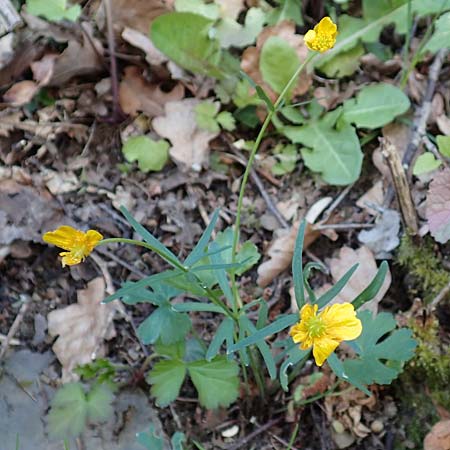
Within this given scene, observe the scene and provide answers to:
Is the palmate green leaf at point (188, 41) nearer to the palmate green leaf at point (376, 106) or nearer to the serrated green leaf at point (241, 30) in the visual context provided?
the serrated green leaf at point (241, 30)

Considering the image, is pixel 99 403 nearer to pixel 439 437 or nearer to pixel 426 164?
pixel 439 437

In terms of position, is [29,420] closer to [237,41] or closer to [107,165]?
[107,165]

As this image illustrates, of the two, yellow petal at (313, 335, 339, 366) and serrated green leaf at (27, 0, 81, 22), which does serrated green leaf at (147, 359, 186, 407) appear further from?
serrated green leaf at (27, 0, 81, 22)

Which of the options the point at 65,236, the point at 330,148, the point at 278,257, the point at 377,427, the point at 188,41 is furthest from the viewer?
the point at 188,41

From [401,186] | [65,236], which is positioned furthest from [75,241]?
[401,186]

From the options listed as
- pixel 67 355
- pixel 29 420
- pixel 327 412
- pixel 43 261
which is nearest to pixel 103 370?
pixel 67 355
